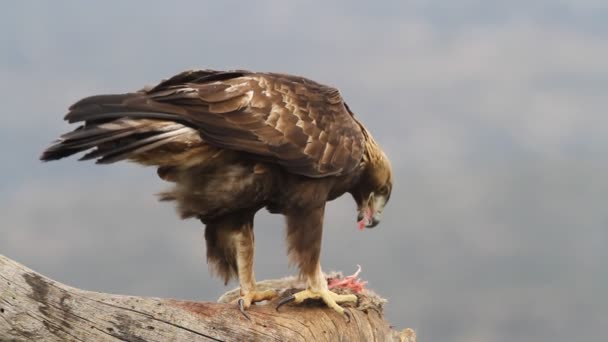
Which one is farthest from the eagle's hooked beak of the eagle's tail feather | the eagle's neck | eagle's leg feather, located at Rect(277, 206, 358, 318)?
the eagle's tail feather

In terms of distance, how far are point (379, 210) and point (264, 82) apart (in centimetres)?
178

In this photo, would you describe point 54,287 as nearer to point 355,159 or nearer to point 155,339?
point 155,339

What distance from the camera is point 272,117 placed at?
5988 mm

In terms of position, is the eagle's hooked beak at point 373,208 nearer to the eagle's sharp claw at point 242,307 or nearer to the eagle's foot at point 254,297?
the eagle's foot at point 254,297

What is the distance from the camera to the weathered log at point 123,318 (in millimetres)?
5285

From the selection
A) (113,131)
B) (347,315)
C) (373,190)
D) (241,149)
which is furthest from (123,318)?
(373,190)

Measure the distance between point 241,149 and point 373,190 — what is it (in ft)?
6.01

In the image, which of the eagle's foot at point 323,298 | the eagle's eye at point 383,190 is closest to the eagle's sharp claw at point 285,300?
the eagle's foot at point 323,298

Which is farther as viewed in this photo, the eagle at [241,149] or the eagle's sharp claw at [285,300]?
the eagle's sharp claw at [285,300]

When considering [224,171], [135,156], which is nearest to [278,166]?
[224,171]

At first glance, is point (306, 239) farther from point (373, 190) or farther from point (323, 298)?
point (373, 190)

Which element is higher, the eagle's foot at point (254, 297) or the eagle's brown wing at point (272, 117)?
the eagle's brown wing at point (272, 117)

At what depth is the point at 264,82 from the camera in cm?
620

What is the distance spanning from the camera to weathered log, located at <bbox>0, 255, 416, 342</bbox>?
17.3 ft
